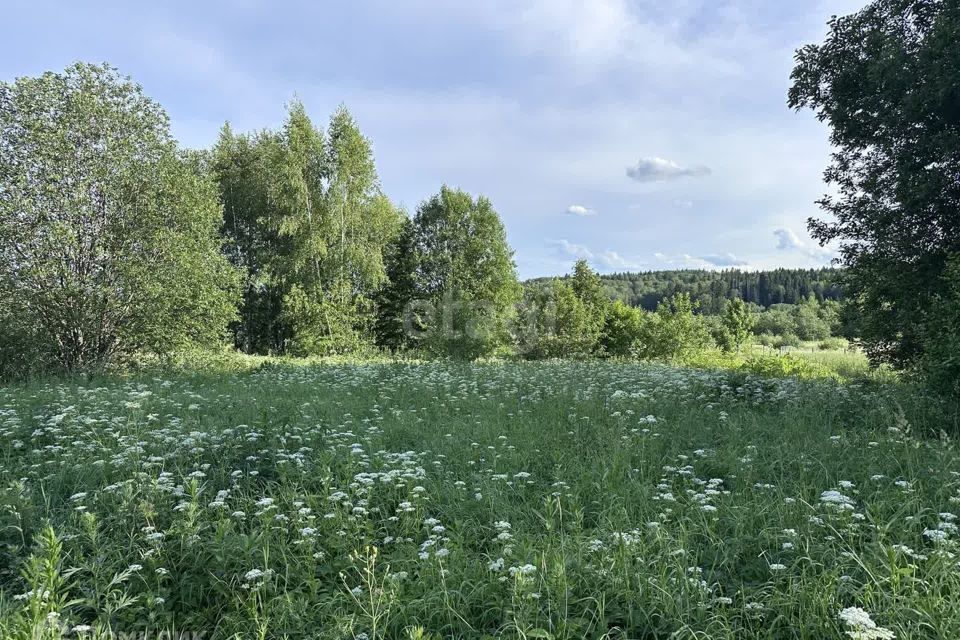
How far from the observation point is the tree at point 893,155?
819 cm

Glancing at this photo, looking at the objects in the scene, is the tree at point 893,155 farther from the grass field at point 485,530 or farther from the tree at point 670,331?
the tree at point 670,331

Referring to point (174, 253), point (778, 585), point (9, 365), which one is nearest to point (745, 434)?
point (778, 585)

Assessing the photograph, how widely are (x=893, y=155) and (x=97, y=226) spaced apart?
19.2 meters

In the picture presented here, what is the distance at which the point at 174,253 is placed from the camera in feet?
47.8

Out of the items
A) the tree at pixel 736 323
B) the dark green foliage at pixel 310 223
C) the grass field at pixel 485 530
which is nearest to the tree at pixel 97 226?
the grass field at pixel 485 530

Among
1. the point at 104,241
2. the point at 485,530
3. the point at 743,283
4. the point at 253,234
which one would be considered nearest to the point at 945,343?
the point at 485,530

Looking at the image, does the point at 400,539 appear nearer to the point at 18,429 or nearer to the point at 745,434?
the point at 745,434

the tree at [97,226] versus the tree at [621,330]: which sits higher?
the tree at [97,226]

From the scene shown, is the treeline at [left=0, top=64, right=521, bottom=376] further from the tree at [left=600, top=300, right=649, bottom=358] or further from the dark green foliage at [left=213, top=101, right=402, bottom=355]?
the tree at [left=600, top=300, right=649, bottom=358]

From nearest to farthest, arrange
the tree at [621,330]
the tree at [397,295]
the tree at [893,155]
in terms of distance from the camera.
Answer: the tree at [893,155] → the tree at [621,330] → the tree at [397,295]

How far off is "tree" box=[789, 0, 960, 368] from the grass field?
4.27 metres

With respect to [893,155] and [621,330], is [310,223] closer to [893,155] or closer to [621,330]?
[621,330]

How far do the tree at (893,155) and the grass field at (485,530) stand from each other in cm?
427

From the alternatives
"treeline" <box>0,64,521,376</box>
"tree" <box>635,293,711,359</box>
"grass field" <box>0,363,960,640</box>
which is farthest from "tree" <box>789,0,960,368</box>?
"tree" <box>635,293,711,359</box>
